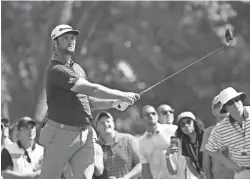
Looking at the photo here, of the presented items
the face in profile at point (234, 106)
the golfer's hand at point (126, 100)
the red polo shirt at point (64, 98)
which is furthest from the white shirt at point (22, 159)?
the golfer's hand at point (126, 100)

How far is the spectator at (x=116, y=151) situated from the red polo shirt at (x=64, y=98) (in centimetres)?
338

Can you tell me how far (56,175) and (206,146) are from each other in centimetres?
276

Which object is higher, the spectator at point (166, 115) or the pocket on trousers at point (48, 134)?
the spectator at point (166, 115)

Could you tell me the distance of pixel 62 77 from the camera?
27.8ft

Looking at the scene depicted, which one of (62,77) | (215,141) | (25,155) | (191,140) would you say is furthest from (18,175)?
(62,77)

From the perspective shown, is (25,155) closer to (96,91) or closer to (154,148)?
(154,148)

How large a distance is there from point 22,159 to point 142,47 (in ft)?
56.5

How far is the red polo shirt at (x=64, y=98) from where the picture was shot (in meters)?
8.48

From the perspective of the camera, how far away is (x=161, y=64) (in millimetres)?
30047

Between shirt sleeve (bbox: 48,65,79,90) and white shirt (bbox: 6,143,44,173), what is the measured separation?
3671 mm

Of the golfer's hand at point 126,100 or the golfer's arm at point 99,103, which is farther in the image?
the golfer's arm at point 99,103

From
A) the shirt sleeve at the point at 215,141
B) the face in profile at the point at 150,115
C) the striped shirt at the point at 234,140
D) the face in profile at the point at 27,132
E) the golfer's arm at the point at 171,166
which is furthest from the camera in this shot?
the face in profile at the point at 150,115

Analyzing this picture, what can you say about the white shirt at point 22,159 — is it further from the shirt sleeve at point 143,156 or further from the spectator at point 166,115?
the spectator at point 166,115

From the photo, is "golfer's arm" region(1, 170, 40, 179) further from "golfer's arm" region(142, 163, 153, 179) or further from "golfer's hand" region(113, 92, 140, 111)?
"golfer's hand" region(113, 92, 140, 111)
